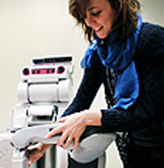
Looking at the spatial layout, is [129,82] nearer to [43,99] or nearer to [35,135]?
[35,135]

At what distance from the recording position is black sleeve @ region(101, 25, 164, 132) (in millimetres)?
721

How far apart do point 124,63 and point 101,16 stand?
0.22 metres

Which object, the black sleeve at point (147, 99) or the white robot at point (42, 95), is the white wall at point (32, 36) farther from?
the black sleeve at point (147, 99)

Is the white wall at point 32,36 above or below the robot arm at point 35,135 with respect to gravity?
above

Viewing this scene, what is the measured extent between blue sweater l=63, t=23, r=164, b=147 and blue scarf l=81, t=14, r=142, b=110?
24 mm

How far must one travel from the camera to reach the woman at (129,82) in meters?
0.73

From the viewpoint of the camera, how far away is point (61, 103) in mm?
1763

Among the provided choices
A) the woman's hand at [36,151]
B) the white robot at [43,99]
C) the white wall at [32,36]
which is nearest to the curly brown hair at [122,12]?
the woman's hand at [36,151]

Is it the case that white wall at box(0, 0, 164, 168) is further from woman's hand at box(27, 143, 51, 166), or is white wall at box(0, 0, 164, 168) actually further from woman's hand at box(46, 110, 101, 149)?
woman's hand at box(46, 110, 101, 149)

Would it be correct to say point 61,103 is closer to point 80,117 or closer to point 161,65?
point 80,117

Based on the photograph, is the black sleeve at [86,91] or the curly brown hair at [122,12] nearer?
the curly brown hair at [122,12]

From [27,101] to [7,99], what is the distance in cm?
102

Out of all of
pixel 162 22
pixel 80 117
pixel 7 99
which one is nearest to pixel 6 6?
pixel 7 99

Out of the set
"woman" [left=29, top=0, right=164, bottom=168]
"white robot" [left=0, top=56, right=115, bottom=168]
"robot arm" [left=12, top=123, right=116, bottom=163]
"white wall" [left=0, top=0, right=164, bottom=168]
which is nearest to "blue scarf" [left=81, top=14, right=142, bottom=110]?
"woman" [left=29, top=0, right=164, bottom=168]
